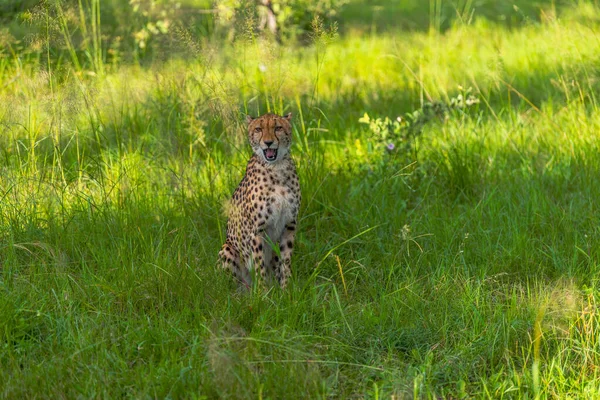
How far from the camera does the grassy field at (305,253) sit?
10.1 feet

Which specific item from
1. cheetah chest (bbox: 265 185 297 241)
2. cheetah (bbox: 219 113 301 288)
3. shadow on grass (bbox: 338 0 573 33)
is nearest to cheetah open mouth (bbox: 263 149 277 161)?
cheetah (bbox: 219 113 301 288)

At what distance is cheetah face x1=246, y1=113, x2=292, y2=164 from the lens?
12.3 ft

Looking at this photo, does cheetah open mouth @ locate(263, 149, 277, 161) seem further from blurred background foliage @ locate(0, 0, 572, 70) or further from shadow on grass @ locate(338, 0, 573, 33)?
shadow on grass @ locate(338, 0, 573, 33)

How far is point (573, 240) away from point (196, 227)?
6.20 ft

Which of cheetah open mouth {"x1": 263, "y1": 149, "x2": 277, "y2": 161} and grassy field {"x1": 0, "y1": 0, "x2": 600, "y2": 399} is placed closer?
grassy field {"x1": 0, "y1": 0, "x2": 600, "y2": 399}

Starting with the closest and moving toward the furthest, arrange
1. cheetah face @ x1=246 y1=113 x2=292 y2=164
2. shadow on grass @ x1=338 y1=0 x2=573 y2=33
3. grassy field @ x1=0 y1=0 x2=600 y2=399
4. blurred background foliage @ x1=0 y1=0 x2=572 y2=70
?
grassy field @ x1=0 y1=0 x2=600 y2=399 → cheetah face @ x1=246 y1=113 x2=292 y2=164 → blurred background foliage @ x1=0 y1=0 x2=572 y2=70 → shadow on grass @ x1=338 y1=0 x2=573 y2=33

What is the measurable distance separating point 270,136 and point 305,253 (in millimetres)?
Answer: 753

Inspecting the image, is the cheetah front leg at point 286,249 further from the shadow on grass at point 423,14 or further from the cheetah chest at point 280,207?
the shadow on grass at point 423,14

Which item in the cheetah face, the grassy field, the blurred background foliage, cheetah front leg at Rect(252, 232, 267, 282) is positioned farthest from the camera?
the blurred background foliage

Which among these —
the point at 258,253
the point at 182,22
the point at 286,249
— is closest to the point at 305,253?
the point at 286,249

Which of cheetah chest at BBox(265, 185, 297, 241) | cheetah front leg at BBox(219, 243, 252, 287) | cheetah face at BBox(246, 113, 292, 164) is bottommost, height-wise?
cheetah front leg at BBox(219, 243, 252, 287)

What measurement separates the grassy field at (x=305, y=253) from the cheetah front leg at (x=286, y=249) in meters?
0.07

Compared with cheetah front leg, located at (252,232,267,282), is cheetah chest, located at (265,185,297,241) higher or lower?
higher

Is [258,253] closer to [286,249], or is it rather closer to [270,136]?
[286,249]
